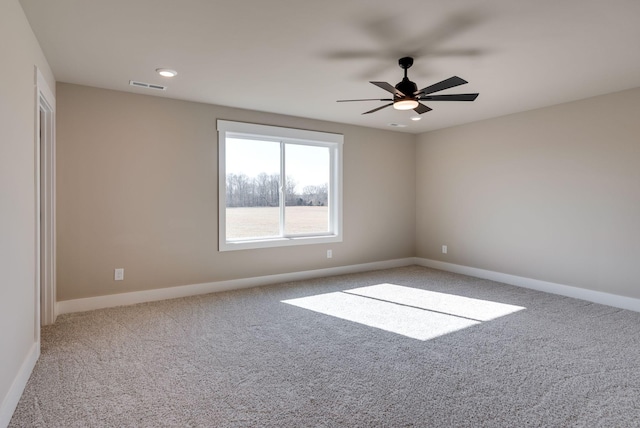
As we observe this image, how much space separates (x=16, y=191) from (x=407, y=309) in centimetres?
353

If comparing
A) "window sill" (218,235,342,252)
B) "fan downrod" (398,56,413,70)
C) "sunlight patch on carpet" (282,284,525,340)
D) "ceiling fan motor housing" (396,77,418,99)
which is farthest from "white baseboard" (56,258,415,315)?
"fan downrod" (398,56,413,70)

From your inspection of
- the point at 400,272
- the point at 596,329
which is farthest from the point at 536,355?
the point at 400,272

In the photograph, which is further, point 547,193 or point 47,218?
point 547,193

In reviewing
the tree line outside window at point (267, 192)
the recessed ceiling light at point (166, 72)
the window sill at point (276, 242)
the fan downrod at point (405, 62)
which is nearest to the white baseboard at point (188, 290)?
the window sill at point (276, 242)

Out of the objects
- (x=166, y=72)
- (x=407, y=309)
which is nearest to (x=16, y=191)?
(x=166, y=72)

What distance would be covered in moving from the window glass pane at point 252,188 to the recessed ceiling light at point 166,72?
56.2 inches

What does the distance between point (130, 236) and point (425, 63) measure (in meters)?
3.65

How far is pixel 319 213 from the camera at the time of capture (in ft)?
18.9

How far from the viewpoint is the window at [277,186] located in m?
4.89

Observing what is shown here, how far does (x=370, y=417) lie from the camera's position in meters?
2.01

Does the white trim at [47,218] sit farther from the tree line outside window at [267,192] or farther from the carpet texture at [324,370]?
the tree line outside window at [267,192]

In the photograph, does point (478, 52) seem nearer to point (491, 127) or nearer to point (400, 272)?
point (491, 127)

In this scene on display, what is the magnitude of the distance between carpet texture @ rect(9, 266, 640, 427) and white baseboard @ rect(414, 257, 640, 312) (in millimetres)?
188

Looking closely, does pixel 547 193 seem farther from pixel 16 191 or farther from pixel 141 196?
pixel 16 191
